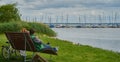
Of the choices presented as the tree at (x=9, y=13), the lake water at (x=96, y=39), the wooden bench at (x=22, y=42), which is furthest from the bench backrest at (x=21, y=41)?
the tree at (x=9, y=13)

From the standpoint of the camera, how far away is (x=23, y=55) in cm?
1497

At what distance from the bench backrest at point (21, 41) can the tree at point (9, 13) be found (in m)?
26.7

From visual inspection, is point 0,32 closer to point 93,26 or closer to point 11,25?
point 11,25

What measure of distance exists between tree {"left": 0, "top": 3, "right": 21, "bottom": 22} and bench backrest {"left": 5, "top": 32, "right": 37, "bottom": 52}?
87.6 feet

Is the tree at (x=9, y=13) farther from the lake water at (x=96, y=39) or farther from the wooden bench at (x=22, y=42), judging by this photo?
the wooden bench at (x=22, y=42)

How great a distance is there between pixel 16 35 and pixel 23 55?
1.01 meters

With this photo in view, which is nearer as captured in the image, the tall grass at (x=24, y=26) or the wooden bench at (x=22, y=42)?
the wooden bench at (x=22, y=42)

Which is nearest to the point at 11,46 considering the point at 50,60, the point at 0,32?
the point at 50,60

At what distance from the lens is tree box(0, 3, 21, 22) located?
41.3 m

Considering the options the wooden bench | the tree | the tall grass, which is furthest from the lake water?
the wooden bench

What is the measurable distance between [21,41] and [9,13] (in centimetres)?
2769

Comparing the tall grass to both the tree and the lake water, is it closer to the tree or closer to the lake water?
the lake water

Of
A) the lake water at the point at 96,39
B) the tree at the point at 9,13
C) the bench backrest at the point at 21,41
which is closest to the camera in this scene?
the bench backrest at the point at 21,41

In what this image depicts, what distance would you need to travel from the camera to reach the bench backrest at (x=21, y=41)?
14.0 m
